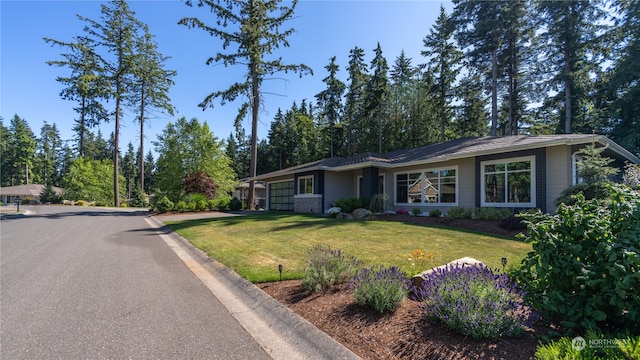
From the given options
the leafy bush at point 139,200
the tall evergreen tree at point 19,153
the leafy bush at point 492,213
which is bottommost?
the leafy bush at point 139,200

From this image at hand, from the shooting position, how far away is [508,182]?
512 inches

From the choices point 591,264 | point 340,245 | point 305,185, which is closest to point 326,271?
point 591,264

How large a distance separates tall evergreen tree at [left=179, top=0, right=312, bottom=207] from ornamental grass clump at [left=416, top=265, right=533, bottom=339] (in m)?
22.0

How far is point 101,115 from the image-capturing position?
38.2 meters

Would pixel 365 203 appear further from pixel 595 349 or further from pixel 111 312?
pixel 595 349

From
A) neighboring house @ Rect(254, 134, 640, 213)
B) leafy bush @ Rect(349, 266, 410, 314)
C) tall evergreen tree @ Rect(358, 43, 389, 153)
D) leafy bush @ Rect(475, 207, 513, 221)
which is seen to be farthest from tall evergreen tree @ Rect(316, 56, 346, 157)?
leafy bush @ Rect(349, 266, 410, 314)

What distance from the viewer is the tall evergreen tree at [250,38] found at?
72.6 ft

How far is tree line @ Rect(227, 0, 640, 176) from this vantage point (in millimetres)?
21719

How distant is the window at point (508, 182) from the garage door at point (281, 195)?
14006 mm

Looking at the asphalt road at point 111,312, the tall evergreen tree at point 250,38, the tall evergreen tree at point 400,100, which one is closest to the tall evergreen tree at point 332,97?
the tall evergreen tree at point 400,100

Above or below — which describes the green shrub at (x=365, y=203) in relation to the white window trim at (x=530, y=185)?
below

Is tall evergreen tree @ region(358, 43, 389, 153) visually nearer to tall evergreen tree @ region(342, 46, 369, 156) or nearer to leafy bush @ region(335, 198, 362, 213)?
tall evergreen tree @ region(342, 46, 369, 156)

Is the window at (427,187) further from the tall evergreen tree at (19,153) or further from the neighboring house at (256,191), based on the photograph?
the tall evergreen tree at (19,153)

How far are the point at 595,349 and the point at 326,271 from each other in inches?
123
